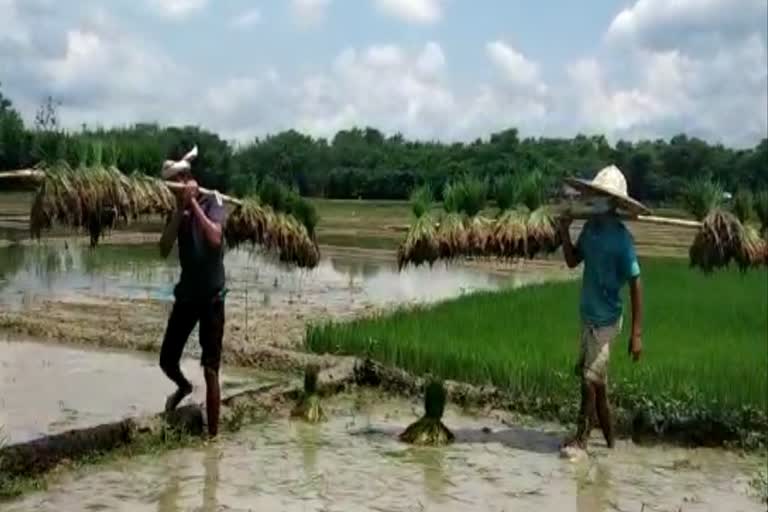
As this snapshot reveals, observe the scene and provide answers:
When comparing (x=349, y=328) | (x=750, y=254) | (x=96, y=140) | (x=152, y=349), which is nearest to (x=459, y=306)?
(x=349, y=328)

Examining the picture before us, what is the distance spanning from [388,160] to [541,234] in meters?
17.6

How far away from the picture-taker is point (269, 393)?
24.2 ft

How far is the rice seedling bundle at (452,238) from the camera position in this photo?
816 centimetres

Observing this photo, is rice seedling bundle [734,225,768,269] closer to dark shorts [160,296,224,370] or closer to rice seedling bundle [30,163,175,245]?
dark shorts [160,296,224,370]

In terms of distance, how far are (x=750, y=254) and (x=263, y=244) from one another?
3468 millimetres

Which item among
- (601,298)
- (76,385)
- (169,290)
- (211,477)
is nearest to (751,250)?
(601,298)

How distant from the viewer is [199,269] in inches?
243

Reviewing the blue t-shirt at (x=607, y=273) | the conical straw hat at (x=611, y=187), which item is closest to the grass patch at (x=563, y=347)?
the blue t-shirt at (x=607, y=273)

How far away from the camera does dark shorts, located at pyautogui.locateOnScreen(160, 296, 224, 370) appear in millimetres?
6238

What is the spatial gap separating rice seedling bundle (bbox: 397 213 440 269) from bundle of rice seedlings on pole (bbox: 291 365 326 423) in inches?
56.3

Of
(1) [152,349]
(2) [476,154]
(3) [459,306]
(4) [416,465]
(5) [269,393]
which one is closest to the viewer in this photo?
Result: (4) [416,465]

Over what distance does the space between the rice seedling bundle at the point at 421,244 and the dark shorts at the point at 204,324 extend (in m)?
2.25

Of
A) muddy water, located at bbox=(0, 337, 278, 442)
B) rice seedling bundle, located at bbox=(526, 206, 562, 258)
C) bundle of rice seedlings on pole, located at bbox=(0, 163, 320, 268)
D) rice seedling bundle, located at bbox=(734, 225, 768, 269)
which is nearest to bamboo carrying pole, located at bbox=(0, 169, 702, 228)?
bundle of rice seedlings on pole, located at bbox=(0, 163, 320, 268)

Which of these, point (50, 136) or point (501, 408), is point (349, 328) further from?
point (50, 136)
